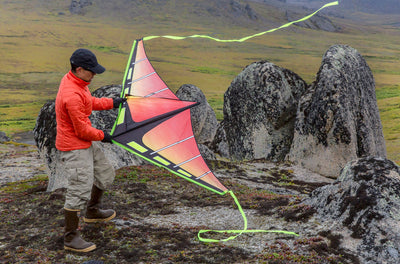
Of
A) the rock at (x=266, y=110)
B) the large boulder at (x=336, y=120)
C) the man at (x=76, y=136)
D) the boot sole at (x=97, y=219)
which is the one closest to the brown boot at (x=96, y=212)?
the boot sole at (x=97, y=219)

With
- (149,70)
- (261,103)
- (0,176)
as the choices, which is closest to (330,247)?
(149,70)

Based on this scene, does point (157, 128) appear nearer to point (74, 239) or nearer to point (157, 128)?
point (157, 128)

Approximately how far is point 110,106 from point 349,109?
18501 mm

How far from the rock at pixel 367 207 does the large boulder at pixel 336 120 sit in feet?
43.9

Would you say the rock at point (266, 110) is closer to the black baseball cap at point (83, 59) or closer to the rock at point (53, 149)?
the rock at point (53, 149)

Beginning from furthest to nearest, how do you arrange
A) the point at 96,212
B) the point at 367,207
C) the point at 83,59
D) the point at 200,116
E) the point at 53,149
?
the point at 200,116
the point at 53,149
the point at 96,212
the point at 367,207
the point at 83,59

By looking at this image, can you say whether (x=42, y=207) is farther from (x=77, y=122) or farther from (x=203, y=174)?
(x=203, y=174)

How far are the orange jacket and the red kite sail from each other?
4.07 ft

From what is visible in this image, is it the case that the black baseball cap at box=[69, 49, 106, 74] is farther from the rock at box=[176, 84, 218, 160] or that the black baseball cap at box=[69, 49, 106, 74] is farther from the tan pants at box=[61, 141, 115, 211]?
the rock at box=[176, 84, 218, 160]

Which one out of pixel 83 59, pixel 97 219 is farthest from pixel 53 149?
pixel 83 59

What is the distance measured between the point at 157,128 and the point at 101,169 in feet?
6.94

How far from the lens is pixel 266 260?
31.0ft

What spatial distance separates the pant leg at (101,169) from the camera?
34.1ft

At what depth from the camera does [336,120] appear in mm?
24703
